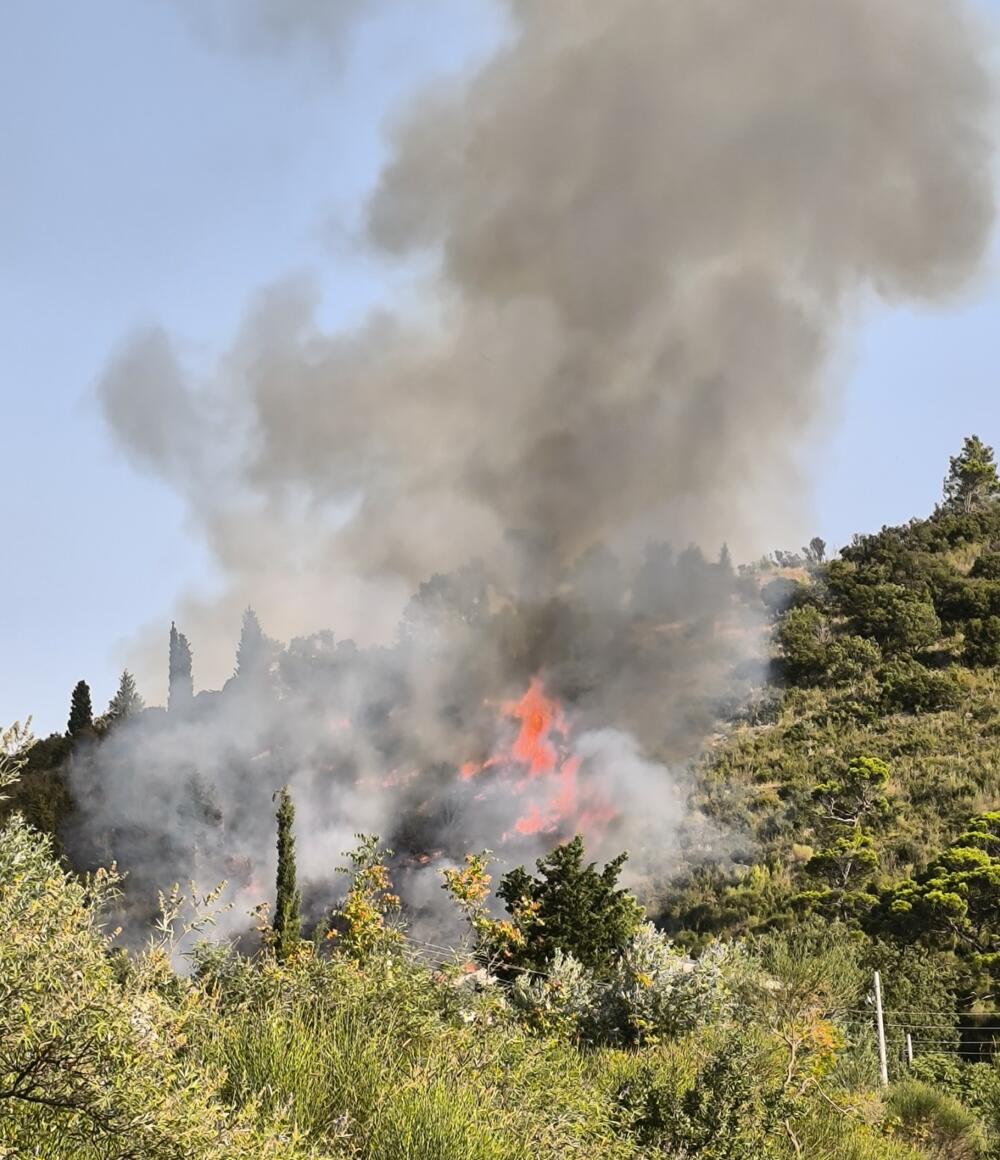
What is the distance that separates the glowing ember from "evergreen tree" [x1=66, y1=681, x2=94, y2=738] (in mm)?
29952

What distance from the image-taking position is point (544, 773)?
2064 inches

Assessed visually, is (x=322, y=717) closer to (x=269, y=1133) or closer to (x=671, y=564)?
(x=671, y=564)

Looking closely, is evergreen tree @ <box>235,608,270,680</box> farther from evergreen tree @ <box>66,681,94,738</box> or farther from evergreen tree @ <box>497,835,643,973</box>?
evergreen tree @ <box>497,835,643,973</box>

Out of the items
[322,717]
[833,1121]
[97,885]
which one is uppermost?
[322,717]

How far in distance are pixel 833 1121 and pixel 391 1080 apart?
27.2 ft

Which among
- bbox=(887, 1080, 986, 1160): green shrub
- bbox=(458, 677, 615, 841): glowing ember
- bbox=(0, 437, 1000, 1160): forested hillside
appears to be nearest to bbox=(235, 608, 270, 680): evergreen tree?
bbox=(0, 437, 1000, 1160): forested hillside

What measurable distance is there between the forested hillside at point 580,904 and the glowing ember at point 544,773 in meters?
0.24

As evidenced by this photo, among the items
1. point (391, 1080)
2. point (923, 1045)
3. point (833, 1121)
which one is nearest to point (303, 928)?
point (923, 1045)

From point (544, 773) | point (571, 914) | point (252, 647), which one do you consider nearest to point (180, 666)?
point (252, 647)

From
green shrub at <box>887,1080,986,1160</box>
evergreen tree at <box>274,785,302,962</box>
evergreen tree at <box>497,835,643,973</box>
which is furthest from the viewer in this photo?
evergreen tree at <box>274,785,302,962</box>

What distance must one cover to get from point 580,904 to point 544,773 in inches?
947

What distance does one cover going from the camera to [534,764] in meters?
53.1

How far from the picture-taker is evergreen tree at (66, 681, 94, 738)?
70688mm

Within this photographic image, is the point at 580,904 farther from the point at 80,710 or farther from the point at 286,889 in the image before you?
the point at 80,710
